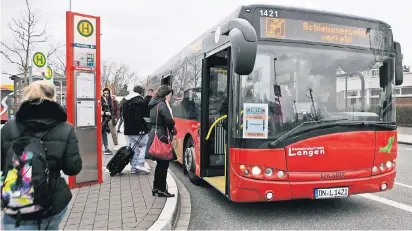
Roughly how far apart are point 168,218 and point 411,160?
930 cm

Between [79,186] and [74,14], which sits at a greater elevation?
[74,14]

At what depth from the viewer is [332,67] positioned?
5.23 meters

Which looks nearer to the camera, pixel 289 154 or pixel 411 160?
pixel 289 154

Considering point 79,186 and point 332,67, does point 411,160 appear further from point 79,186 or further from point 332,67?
point 79,186

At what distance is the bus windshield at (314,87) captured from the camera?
16.2 feet

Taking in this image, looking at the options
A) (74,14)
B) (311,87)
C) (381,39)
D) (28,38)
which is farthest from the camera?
(28,38)

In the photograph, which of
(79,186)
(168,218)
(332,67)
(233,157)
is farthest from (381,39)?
(79,186)

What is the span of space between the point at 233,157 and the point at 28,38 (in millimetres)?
15500

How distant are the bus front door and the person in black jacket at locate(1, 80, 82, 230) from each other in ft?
11.5

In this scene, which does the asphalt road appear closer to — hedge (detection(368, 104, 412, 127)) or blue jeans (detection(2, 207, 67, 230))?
blue jeans (detection(2, 207, 67, 230))

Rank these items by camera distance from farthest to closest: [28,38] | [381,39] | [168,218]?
[28,38] → [381,39] → [168,218]

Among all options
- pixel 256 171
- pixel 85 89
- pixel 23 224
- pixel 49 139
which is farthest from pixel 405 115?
pixel 23 224

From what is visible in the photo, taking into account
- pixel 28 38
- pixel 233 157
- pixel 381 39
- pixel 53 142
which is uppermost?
pixel 28 38

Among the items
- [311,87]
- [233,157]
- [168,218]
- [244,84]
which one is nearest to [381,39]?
[311,87]
